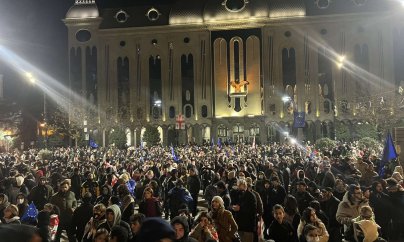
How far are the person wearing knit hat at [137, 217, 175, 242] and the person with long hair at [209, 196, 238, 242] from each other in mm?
4226

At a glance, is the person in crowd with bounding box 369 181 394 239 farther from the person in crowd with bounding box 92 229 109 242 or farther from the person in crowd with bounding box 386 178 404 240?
the person in crowd with bounding box 92 229 109 242

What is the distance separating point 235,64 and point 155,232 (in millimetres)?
59140

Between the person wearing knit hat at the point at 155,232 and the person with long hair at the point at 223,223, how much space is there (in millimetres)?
4226

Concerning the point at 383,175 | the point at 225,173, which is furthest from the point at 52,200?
the point at 383,175

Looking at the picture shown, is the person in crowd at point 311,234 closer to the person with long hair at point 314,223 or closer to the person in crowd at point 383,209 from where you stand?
the person with long hair at point 314,223

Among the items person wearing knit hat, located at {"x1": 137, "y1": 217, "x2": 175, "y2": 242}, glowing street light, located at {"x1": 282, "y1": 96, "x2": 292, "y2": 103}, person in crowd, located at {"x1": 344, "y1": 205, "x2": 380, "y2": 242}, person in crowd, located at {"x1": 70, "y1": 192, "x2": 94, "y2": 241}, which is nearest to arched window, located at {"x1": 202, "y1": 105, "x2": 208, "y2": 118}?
glowing street light, located at {"x1": 282, "y1": 96, "x2": 292, "y2": 103}

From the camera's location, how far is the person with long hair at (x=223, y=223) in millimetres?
7801

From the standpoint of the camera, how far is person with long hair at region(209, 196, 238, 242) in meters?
7.80

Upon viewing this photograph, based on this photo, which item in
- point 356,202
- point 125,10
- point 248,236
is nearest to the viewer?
point 356,202

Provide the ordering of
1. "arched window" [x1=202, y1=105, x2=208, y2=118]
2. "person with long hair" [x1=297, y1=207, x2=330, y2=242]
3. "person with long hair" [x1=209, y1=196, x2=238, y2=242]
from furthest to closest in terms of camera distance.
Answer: "arched window" [x1=202, y1=105, x2=208, y2=118] → "person with long hair" [x1=209, y1=196, x2=238, y2=242] → "person with long hair" [x1=297, y1=207, x2=330, y2=242]

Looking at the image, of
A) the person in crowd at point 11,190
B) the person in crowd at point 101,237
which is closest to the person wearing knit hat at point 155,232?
the person in crowd at point 101,237

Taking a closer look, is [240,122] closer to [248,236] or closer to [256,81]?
[256,81]

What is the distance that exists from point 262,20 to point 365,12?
12.9 meters

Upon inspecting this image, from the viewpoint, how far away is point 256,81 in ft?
203
